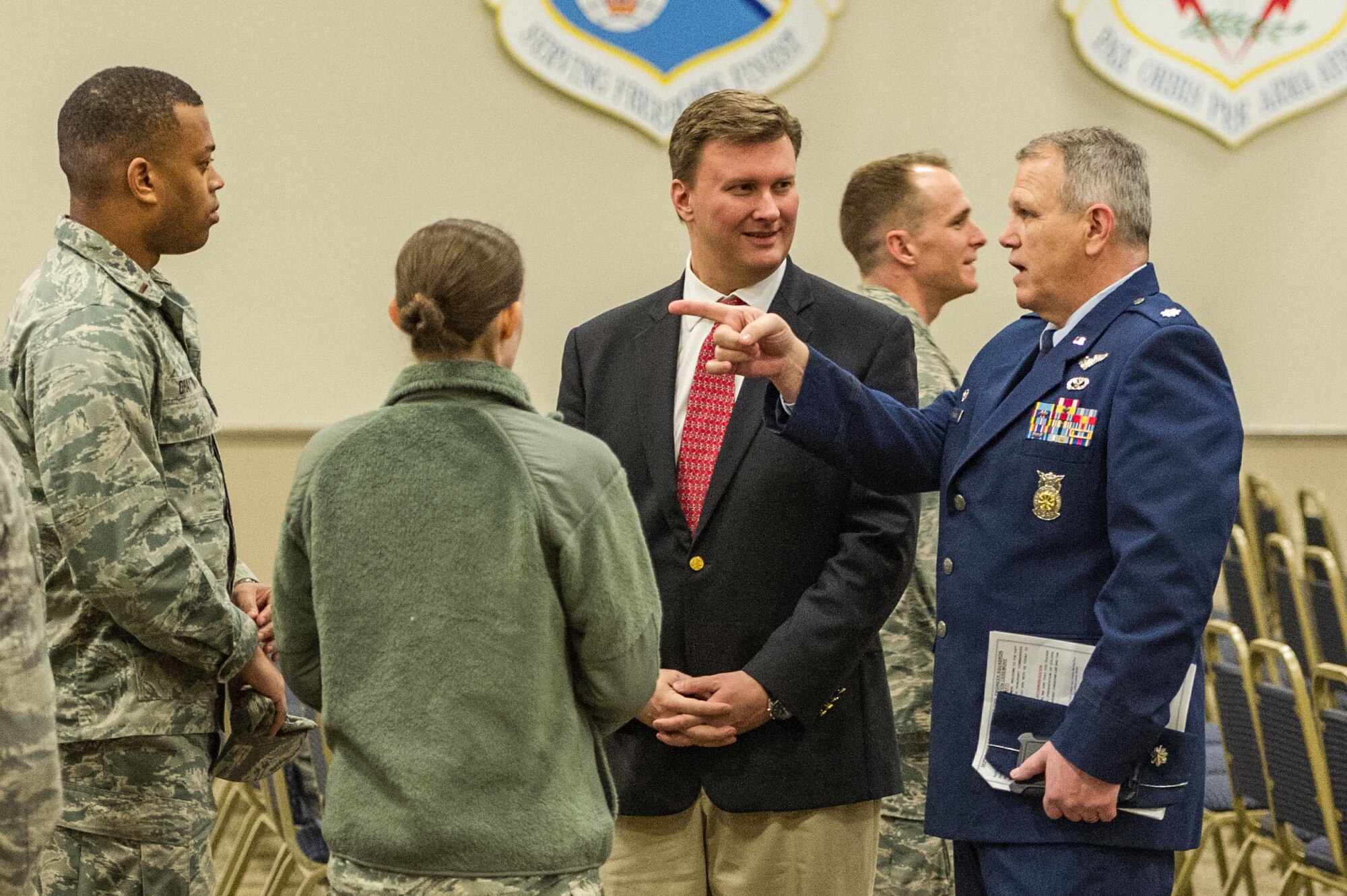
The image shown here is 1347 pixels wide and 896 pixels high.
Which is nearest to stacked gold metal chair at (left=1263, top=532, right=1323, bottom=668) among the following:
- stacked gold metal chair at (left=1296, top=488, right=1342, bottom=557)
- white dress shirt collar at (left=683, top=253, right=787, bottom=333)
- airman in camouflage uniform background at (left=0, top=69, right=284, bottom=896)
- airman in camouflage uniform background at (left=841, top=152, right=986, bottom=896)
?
stacked gold metal chair at (left=1296, top=488, right=1342, bottom=557)

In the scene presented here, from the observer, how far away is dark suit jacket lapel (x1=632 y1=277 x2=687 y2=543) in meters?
2.21

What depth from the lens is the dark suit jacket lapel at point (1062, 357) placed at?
1935mm

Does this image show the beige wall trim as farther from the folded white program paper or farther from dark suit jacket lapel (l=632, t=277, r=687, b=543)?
the folded white program paper

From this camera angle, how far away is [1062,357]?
6.40 ft

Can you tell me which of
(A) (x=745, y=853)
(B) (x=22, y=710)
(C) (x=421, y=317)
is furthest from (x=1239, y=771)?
(B) (x=22, y=710)

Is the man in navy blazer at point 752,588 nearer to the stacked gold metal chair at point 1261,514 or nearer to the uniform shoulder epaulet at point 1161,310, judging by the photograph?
Answer: the uniform shoulder epaulet at point 1161,310

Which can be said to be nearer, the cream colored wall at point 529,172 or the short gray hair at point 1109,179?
the short gray hair at point 1109,179

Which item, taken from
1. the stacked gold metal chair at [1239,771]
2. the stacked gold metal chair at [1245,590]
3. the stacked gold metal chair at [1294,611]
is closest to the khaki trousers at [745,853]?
the stacked gold metal chair at [1239,771]

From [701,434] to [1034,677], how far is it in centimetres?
66

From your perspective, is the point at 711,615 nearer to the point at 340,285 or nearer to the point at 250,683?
the point at 250,683

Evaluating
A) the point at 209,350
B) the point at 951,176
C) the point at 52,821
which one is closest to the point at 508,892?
the point at 52,821

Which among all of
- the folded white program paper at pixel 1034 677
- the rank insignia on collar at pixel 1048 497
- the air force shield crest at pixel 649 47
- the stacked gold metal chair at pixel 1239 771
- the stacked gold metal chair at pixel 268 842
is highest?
the air force shield crest at pixel 649 47

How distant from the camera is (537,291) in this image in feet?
17.8

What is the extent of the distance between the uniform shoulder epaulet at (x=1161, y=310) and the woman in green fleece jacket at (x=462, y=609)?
76 cm
